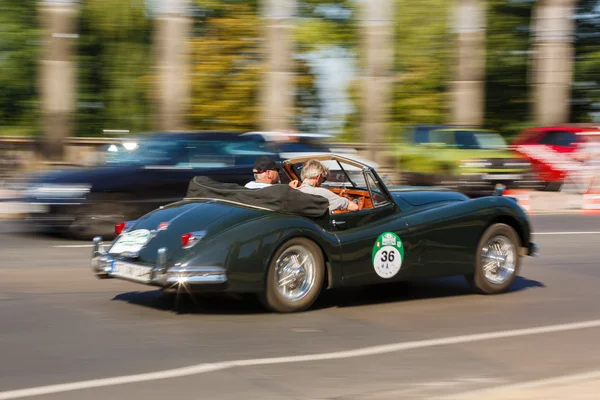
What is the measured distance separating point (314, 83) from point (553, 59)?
13.5m

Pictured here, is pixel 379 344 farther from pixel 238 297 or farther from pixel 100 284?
pixel 100 284

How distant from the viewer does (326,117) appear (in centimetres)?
4097

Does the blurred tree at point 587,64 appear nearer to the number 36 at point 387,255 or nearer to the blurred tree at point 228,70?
the blurred tree at point 228,70

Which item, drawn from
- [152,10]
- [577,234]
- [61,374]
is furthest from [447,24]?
[61,374]

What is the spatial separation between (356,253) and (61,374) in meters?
3.07

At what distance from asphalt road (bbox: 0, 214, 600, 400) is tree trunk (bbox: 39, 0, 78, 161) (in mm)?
12561

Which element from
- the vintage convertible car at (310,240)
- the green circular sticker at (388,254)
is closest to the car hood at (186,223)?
the vintage convertible car at (310,240)

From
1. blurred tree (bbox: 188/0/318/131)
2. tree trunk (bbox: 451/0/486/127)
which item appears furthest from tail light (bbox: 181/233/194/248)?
blurred tree (bbox: 188/0/318/131)

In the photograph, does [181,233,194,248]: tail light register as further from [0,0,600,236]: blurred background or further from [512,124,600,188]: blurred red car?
[512,124,600,188]: blurred red car

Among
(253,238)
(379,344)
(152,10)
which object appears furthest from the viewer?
(152,10)

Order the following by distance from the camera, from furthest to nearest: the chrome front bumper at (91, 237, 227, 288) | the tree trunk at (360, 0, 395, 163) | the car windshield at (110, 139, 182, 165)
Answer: the tree trunk at (360, 0, 395, 163)
the car windshield at (110, 139, 182, 165)
the chrome front bumper at (91, 237, 227, 288)

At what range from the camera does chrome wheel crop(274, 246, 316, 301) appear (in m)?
7.89

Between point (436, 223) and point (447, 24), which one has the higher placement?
point (447, 24)

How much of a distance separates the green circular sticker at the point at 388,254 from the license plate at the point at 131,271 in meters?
1.97
